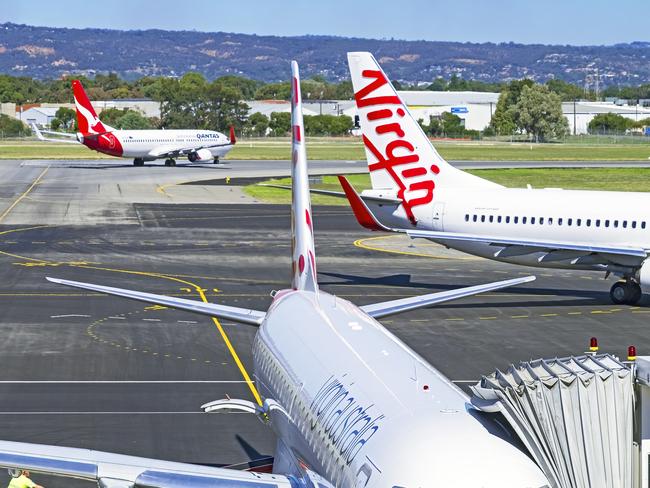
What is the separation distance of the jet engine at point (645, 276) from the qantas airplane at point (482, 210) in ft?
0.14

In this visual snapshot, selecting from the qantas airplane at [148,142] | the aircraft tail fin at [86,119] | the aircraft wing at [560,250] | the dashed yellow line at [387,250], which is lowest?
the qantas airplane at [148,142]

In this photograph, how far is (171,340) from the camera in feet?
126

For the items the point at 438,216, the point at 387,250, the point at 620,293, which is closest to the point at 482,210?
the point at 438,216

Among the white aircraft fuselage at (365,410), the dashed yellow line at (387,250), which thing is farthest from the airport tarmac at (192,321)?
the white aircraft fuselage at (365,410)

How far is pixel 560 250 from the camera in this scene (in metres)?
44.2

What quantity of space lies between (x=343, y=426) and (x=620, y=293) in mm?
31022

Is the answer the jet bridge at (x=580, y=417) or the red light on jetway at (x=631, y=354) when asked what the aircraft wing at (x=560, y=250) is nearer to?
the red light on jetway at (x=631, y=354)

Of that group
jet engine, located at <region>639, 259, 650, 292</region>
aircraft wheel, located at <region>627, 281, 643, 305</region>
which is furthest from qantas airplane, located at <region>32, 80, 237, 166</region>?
jet engine, located at <region>639, 259, 650, 292</region>

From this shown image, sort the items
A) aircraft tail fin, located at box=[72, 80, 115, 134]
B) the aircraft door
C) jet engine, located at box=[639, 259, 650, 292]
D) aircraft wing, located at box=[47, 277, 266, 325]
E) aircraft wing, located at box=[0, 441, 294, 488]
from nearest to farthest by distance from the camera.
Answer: aircraft wing, located at box=[0, 441, 294, 488]
aircraft wing, located at box=[47, 277, 266, 325]
jet engine, located at box=[639, 259, 650, 292]
the aircraft door
aircraft tail fin, located at box=[72, 80, 115, 134]

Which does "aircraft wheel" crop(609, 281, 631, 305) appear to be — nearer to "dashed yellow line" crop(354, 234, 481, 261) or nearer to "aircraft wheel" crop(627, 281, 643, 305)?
"aircraft wheel" crop(627, 281, 643, 305)

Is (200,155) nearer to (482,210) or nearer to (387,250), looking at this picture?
(387,250)

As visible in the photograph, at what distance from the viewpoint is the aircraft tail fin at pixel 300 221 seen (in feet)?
82.6

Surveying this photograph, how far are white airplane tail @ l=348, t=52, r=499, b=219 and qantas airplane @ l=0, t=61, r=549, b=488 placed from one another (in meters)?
25.4

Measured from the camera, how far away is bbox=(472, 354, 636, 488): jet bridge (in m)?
13.6
